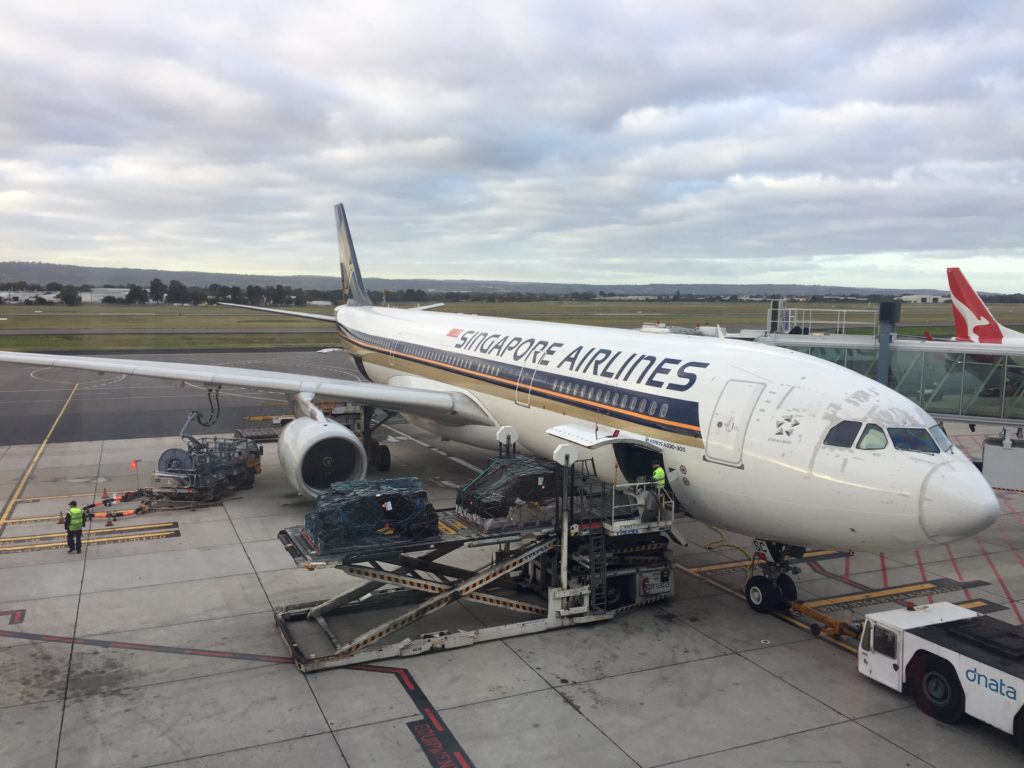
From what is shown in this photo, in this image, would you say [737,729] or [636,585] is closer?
[737,729]

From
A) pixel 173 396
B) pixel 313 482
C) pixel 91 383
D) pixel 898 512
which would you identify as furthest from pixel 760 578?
pixel 91 383

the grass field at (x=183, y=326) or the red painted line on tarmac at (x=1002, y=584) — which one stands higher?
the grass field at (x=183, y=326)

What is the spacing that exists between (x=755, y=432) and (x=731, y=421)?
1.55ft

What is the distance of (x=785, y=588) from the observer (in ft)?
45.0

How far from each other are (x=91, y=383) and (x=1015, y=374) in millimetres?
48202

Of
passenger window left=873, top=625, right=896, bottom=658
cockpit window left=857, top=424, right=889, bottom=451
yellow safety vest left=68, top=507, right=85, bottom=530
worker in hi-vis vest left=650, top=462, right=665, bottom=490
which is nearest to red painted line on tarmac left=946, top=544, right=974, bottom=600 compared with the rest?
passenger window left=873, top=625, right=896, bottom=658

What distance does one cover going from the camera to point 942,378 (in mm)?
20750

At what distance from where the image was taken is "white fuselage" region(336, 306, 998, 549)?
10820 mm

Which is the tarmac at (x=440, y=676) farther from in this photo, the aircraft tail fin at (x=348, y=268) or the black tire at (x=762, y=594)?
the aircraft tail fin at (x=348, y=268)

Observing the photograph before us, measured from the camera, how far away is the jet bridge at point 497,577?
12.1 m

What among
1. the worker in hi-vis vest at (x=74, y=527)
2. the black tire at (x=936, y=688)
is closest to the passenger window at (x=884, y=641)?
the black tire at (x=936, y=688)

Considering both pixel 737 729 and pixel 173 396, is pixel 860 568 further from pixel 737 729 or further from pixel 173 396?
pixel 173 396

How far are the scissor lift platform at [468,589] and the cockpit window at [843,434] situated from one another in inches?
121

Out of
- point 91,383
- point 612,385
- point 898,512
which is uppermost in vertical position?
point 612,385
